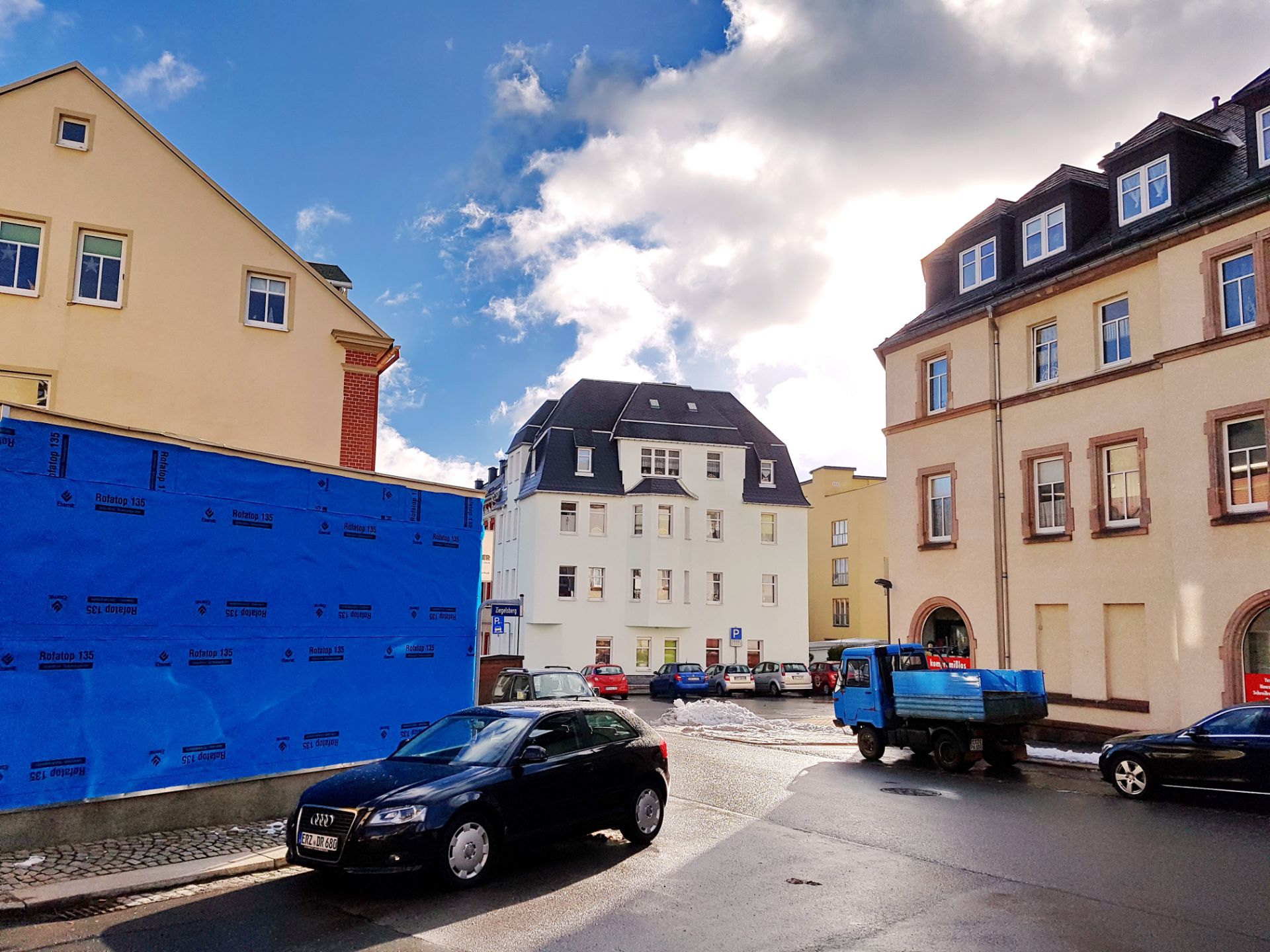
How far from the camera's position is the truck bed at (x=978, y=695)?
55.2 ft

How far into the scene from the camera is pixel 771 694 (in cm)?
4228

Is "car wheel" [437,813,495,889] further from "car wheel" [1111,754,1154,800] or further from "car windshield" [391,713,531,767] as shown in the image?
"car wheel" [1111,754,1154,800]

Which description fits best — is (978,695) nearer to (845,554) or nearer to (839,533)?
(845,554)

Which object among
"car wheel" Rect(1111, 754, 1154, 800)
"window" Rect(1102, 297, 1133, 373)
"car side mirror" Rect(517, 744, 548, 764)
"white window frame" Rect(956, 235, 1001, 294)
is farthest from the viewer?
"white window frame" Rect(956, 235, 1001, 294)

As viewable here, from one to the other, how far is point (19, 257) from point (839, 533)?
47.8 m

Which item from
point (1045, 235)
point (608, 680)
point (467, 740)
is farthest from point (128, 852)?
point (608, 680)

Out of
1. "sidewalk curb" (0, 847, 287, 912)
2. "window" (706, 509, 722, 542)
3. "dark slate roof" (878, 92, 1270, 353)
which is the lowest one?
"sidewalk curb" (0, 847, 287, 912)

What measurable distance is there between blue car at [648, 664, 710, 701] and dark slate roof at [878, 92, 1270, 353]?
1869cm

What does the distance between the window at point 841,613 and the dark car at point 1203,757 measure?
1685 inches

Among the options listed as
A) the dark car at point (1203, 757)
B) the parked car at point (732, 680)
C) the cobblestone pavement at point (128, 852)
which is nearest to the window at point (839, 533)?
the parked car at point (732, 680)

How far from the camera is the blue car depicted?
40.8 m

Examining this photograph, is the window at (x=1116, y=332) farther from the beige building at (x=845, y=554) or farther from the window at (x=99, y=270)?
the beige building at (x=845, y=554)

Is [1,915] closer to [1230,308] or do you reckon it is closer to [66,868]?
[66,868]

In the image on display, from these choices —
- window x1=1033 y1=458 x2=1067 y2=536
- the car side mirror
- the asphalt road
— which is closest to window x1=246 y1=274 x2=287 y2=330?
the asphalt road
